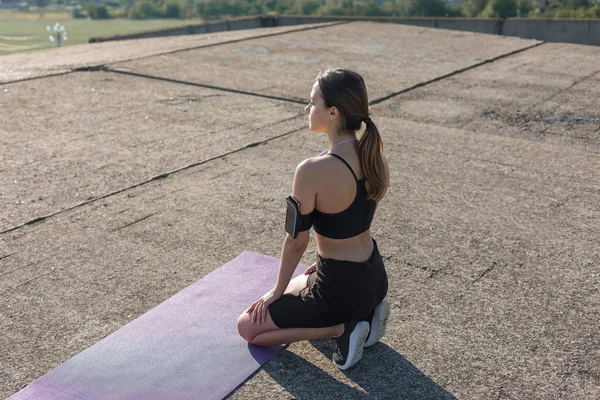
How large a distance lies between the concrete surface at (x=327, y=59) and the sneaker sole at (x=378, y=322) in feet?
17.6

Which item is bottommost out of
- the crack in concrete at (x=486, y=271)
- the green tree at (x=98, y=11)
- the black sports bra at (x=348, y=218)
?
the crack in concrete at (x=486, y=271)

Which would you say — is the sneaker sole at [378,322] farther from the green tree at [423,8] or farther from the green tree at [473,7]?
the green tree at [473,7]

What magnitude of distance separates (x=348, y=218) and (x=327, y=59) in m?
7.97

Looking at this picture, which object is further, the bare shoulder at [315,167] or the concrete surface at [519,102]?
the concrete surface at [519,102]

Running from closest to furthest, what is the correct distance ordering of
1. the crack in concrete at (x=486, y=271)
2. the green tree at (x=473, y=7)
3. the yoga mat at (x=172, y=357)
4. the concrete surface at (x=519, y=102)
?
the yoga mat at (x=172, y=357) → the crack in concrete at (x=486, y=271) → the concrete surface at (x=519, y=102) → the green tree at (x=473, y=7)

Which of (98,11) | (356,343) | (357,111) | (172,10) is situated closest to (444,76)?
(357,111)

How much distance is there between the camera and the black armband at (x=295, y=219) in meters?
2.99

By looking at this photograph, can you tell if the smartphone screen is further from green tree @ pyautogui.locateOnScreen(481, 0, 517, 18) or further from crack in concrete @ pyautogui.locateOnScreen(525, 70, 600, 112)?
green tree @ pyautogui.locateOnScreen(481, 0, 517, 18)

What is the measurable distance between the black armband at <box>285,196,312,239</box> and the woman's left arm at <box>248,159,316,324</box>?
2cm

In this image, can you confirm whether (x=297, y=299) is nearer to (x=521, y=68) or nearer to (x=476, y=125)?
(x=476, y=125)

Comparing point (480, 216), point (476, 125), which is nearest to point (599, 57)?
point (476, 125)

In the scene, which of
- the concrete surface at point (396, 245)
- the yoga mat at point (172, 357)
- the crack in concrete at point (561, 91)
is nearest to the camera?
the yoga mat at point (172, 357)

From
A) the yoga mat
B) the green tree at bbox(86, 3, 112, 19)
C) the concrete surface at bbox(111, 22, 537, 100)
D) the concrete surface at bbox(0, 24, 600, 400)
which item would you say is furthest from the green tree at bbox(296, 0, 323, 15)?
the yoga mat

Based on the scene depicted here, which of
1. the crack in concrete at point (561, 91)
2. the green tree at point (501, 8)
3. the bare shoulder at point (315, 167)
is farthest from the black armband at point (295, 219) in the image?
the green tree at point (501, 8)
